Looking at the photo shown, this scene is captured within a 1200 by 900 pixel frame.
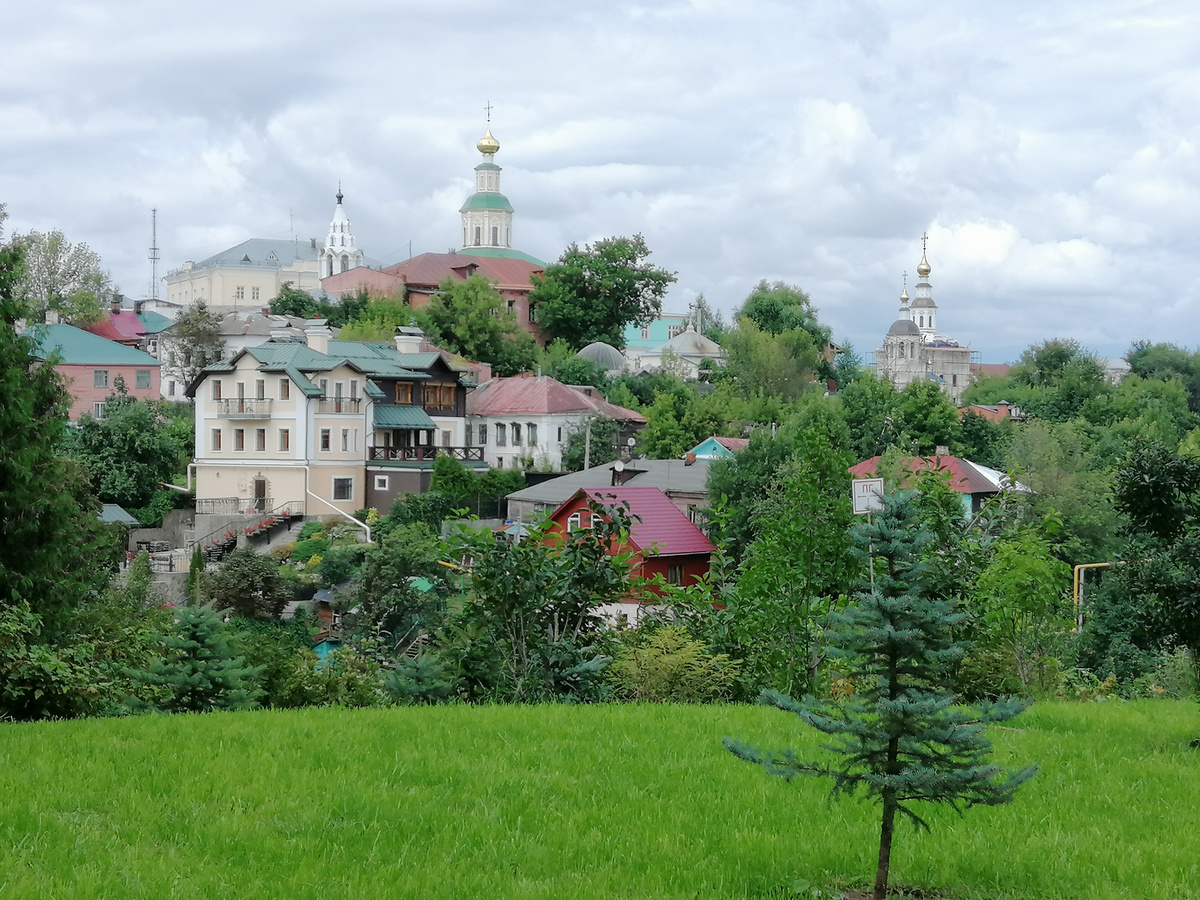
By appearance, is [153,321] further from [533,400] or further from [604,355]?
[533,400]

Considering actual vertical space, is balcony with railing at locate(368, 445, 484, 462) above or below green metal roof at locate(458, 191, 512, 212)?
below

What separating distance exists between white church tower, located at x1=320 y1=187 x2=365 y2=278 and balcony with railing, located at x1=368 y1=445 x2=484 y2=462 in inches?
2889

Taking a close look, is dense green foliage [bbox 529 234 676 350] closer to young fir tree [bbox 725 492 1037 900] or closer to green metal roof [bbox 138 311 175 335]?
green metal roof [bbox 138 311 175 335]

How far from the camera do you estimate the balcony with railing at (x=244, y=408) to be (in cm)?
4975

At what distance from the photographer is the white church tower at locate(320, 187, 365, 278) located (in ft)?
417

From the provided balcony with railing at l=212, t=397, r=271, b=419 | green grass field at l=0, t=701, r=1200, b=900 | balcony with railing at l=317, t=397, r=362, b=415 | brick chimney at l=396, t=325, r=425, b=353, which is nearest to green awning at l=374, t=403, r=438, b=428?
balcony with railing at l=317, t=397, r=362, b=415

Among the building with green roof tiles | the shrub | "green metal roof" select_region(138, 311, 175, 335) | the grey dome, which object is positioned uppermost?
"green metal roof" select_region(138, 311, 175, 335)

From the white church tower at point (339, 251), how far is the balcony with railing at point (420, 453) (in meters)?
73.4

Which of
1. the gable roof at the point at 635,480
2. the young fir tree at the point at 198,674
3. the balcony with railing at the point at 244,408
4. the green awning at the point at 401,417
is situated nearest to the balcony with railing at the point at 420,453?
the green awning at the point at 401,417

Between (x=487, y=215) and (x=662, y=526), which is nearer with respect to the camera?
(x=662, y=526)

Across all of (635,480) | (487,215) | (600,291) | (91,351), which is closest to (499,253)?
(487,215)

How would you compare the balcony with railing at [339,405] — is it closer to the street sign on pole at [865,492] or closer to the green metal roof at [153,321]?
the street sign on pole at [865,492]

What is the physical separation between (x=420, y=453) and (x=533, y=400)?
7006 mm

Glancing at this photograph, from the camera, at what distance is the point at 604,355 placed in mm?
77875
